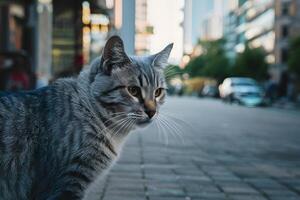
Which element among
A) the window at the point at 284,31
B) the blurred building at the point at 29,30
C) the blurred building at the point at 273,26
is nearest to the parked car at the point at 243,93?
the blurred building at the point at 29,30

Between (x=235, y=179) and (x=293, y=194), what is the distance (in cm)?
88

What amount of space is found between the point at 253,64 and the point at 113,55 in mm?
67172

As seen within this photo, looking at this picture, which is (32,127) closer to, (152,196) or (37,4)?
(152,196)

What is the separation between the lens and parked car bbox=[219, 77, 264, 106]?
123 feet

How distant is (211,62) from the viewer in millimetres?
93750

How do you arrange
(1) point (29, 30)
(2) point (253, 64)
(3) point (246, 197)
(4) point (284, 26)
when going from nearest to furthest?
(3) point (246, 197), (1) point (29, 30), (2) point (253, 64), (4) point (284, 26)

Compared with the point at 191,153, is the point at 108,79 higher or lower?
higher

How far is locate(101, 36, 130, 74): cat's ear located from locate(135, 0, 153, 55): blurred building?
642cm

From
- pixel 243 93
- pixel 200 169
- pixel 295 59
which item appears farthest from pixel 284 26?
pixel 200 169

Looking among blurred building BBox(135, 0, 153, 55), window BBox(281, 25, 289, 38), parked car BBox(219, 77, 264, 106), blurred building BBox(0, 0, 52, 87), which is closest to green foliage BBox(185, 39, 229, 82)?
window BBox(281, 25, 289, 38)

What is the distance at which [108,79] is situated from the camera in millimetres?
3795

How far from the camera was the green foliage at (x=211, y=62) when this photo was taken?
89.0m

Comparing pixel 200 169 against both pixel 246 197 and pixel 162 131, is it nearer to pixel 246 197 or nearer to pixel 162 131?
pixel 246 197

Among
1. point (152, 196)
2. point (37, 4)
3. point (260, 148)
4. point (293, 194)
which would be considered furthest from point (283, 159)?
point (37, 4)
